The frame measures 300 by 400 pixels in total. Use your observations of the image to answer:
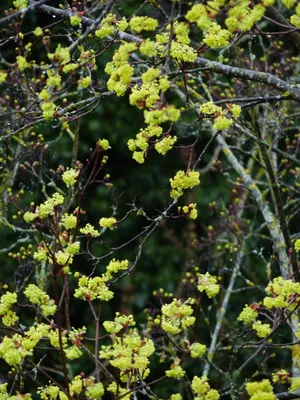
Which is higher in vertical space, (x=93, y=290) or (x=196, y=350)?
(x=93, y=290)

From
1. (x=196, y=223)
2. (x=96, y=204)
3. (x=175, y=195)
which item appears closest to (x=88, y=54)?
(x=175, y=195)

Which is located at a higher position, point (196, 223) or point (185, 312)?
point (185, 312)

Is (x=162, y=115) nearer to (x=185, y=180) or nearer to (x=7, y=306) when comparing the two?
(x=185, y=180)

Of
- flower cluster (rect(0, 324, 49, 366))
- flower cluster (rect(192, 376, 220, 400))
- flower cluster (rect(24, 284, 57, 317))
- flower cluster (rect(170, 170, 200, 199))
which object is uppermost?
flower cluster (rect(170, 170, 200, 199))

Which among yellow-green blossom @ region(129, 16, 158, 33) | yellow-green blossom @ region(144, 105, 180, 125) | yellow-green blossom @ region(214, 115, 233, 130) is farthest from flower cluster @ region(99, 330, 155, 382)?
yellow-green blossom @ region(129, 16, 158, 33)

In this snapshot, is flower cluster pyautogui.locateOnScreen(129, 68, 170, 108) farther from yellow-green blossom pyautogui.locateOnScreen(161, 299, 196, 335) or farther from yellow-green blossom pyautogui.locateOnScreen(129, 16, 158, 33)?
yellow-green blossom pyautogui.locateOnScreen(161, 299, 196, 335)

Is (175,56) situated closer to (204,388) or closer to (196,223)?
(204,388)

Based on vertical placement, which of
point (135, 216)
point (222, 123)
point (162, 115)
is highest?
point (162, 115)

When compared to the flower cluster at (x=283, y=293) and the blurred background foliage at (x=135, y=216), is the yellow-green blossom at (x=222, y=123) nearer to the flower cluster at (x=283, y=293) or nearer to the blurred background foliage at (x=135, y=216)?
the flower cluster at (x=283, y=293)

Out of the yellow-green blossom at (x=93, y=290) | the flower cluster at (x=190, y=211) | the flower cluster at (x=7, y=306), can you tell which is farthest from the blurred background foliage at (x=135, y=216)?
the flower cluster at (x=7, y=306)

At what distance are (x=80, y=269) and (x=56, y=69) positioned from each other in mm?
4343

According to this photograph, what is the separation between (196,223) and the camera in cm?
687

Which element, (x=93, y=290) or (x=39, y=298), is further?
(x=93, y=290)

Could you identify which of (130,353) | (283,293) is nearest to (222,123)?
(283,293)
